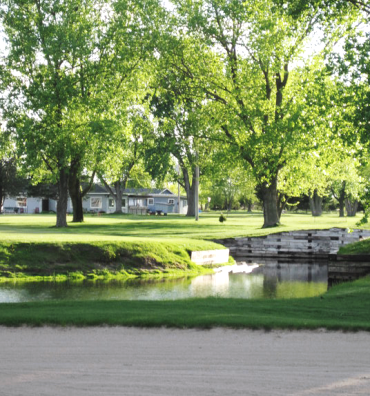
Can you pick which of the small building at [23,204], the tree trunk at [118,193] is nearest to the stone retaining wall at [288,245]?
the tree trunk at [118,193]

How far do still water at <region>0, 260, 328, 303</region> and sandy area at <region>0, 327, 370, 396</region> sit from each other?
7.10 m

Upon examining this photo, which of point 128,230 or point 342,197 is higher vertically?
point 342,197

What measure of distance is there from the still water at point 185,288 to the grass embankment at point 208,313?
12.7 ft

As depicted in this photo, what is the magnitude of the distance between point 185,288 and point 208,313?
8.51m

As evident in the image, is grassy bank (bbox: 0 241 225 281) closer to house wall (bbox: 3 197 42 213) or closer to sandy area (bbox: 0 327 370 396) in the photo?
sandy area (bbox: 0 327 370 396)

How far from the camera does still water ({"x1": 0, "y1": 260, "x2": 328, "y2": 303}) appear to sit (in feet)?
54.4

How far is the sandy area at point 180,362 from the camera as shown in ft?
20.8

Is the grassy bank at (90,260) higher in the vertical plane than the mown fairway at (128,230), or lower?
lower

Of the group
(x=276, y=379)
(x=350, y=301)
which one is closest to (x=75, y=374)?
(x=276, y=379)

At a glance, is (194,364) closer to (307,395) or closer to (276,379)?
(276,379)

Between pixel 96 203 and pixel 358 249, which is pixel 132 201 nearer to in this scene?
pixel 96 203

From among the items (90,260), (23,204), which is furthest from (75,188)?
(23,204)

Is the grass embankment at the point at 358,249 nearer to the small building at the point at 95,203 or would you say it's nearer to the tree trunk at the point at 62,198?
the tree trunk at the point at 62,198

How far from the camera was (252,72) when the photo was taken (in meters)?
34.4
